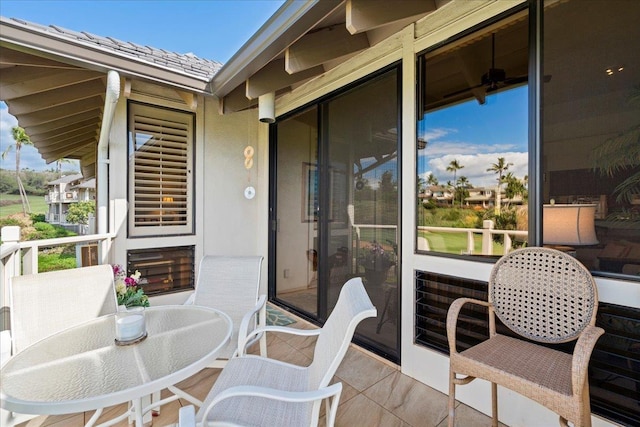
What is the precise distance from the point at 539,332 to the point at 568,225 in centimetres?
67

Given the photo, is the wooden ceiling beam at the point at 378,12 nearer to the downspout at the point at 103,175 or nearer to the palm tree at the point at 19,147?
the downspout at the point at 103,175

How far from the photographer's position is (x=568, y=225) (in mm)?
1780

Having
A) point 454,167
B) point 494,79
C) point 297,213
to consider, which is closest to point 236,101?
point 297,213

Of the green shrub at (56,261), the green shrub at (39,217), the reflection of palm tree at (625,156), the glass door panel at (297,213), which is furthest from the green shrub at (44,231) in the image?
the reflection of palm tree at (625,156)

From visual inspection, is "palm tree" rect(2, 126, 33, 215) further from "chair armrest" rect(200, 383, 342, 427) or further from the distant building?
"chair armrest" rect(200, 383, 342, 427)

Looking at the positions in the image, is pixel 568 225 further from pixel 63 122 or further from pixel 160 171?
pixel 63 122

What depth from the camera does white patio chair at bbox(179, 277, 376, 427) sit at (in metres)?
1.21

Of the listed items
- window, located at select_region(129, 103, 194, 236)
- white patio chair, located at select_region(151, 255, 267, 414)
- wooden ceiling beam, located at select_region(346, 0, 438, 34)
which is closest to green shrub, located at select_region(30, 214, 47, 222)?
window, located at select_region(129, 103, 194, 236)

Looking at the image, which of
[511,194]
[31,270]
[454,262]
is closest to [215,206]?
[31,270]

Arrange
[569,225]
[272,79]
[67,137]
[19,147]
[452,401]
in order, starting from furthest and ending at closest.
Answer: [67,137]
[19,147]
[272,79]
[569,225]
[452,401]

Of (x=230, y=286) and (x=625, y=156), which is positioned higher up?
(x=625, y=156)

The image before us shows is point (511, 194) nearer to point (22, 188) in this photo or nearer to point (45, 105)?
point (45, 105)

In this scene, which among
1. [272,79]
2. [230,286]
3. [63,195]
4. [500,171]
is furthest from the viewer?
[63,195]

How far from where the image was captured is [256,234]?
4.55 meters
